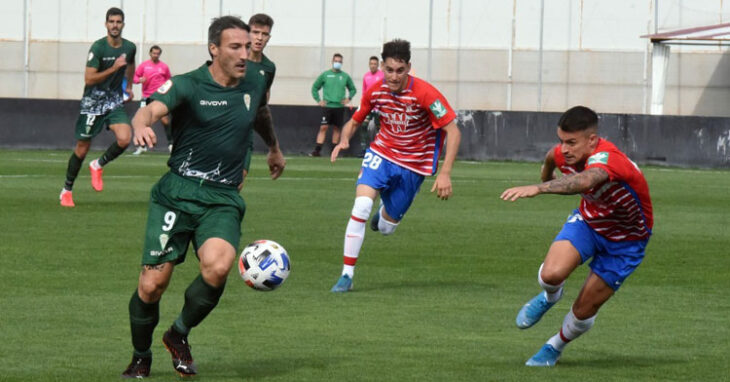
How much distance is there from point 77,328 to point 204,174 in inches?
73.9

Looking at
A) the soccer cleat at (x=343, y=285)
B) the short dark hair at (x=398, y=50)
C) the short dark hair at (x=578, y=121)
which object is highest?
the short dark hair at (x=398, y=50)

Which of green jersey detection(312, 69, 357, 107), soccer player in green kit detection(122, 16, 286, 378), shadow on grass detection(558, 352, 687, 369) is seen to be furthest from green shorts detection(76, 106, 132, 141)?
green jersey detection(312, 69, 357, 107)

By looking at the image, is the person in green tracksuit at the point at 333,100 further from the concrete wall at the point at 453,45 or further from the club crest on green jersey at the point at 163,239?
the club crest on green jersey at the point at 163,239

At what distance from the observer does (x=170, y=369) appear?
26.2ft

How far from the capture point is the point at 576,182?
25.4ft

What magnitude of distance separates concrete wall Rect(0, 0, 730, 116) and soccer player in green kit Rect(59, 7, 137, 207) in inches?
869

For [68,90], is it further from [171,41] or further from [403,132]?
[403,132]

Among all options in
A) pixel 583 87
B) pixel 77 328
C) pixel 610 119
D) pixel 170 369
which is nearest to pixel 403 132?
pixel 77 328

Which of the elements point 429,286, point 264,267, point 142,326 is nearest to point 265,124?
point 264,267

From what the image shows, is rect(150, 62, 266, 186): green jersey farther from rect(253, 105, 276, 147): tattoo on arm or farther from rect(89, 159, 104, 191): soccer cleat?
rect(89, 159, 104, 191): soccer cleat

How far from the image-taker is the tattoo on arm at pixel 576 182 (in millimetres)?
7536

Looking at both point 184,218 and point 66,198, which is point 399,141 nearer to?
point 184,218

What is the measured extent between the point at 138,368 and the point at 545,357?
2.35 meters

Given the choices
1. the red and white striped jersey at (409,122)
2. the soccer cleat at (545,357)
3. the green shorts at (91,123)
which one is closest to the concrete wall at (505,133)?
the green shorts at (91,123)
